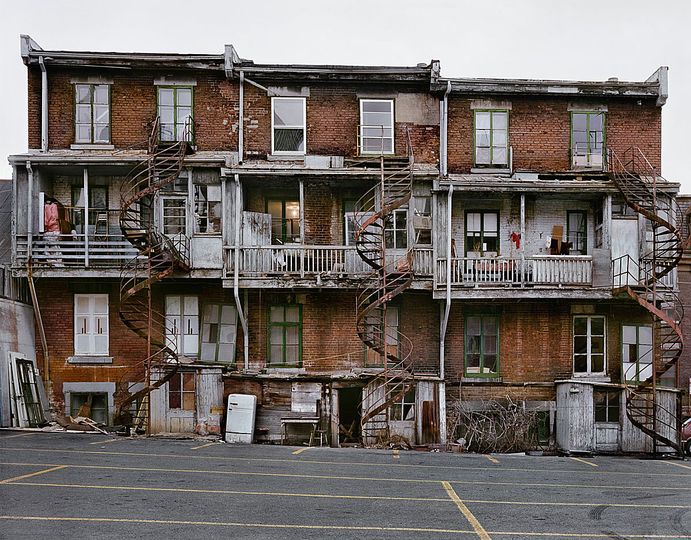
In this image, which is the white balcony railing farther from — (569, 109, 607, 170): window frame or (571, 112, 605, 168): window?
(571, 112, 605, 168): window

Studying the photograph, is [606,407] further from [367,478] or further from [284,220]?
[284,220]

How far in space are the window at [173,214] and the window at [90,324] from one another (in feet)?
9.81

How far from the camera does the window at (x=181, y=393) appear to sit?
2308 centimetres

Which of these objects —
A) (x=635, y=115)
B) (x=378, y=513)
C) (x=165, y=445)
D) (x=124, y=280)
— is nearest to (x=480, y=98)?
(x=635, y=115)

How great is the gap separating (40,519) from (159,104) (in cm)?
1684

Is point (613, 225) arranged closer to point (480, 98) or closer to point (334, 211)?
point (480, 98)

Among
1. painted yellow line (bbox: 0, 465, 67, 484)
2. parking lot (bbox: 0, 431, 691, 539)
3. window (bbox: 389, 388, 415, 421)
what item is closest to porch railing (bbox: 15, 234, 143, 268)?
parking lot (bbox: 0, 431, 691, 539)

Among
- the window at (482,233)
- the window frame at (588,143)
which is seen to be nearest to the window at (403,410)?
the window at (482,233)

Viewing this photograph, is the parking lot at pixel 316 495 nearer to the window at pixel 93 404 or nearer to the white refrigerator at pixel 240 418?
the white refrigerator at pixel 240 418

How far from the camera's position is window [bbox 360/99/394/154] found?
25188mm

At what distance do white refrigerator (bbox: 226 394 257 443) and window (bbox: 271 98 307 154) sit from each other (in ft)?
26.3

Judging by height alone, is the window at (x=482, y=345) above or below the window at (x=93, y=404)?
above

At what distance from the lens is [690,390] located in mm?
27828

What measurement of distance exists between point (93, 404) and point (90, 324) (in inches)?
97.6
